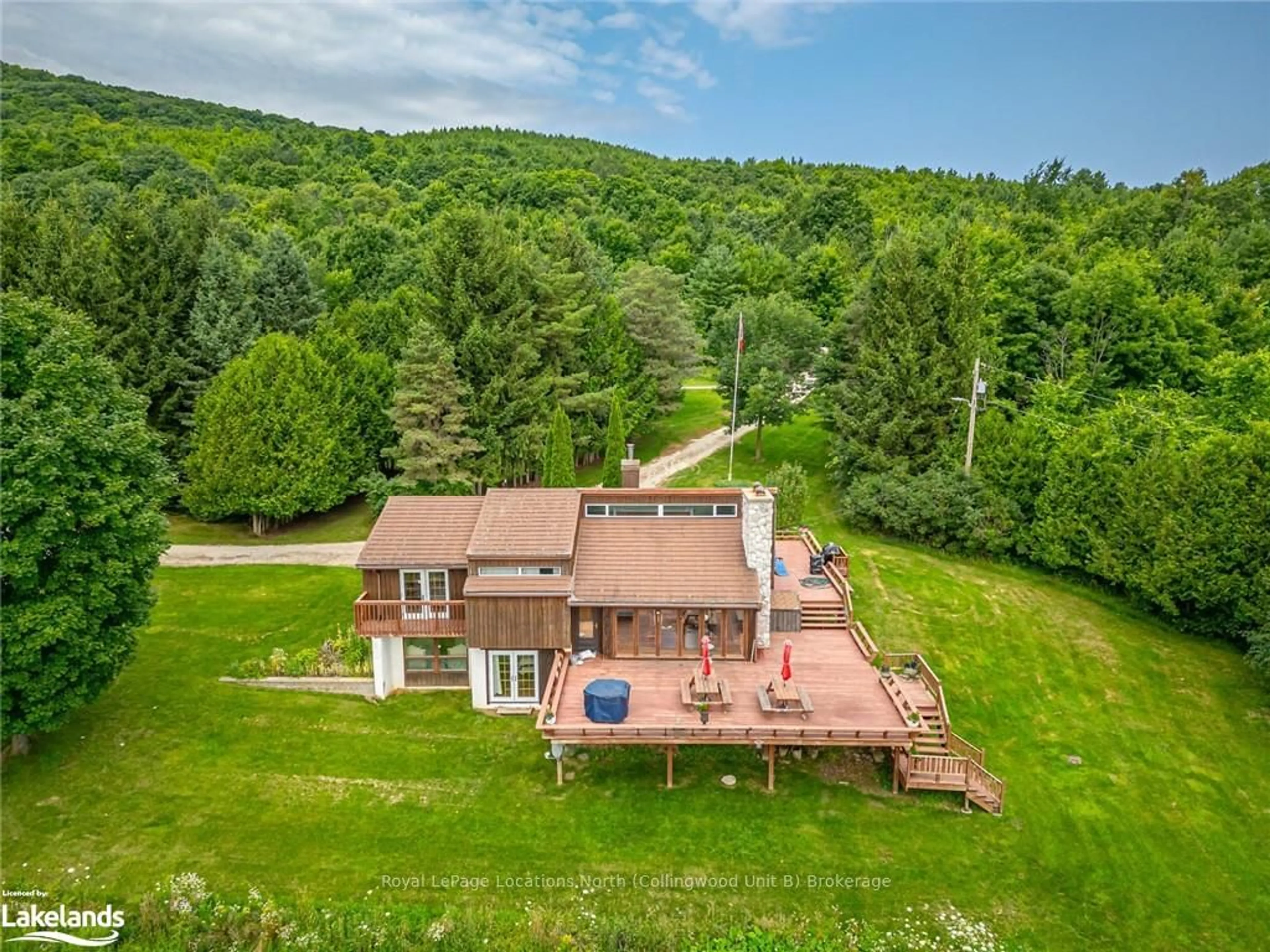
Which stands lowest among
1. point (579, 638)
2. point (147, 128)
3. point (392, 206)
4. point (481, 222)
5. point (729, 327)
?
point (579, 638)

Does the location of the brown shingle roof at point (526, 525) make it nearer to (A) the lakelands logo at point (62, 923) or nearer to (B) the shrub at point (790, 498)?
(A) the lakelands logo at point (62, 923)

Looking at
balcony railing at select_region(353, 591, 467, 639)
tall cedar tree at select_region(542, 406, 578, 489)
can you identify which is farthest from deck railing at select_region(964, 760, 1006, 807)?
tall cedar tree at select_region(542, 406, 578, 489)

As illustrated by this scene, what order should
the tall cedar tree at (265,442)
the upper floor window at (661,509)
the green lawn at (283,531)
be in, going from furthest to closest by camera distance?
the green lawn at (283,531) < the tall cedar tree at (265,442) < the upper floor window at (661,509)

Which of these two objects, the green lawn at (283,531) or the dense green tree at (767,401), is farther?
the dense green tree at (767,401)

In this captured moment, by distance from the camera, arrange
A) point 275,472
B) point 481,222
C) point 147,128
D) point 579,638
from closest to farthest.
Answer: point 579,638 → point 275,472 → point 481,222 → point 147,128

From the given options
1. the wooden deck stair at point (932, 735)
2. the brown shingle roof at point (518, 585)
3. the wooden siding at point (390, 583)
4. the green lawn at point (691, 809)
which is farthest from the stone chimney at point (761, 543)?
the wooden siding at point (390, 583)

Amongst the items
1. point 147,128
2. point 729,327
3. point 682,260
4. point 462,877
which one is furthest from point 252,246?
point 147,128

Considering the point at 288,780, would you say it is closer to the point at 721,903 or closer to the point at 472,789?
the point at 472,789

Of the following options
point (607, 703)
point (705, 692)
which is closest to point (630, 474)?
point (705, 692)
